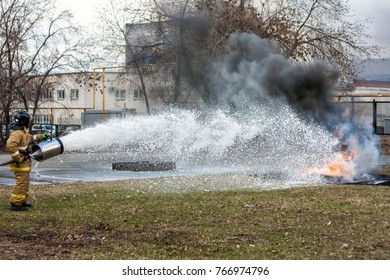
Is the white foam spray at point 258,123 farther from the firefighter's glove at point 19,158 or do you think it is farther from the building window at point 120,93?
the building window at point 120,93

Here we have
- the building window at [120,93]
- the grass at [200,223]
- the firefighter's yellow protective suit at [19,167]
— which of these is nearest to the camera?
the grass at [200,223]

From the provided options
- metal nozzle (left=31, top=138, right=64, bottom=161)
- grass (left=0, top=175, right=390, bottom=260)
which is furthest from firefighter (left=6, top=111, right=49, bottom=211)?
grass (left=0, top=175, right=390, bottom=260)

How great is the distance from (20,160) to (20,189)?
48 cm

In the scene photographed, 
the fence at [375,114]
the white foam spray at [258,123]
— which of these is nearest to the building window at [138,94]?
the fence at [375,114]

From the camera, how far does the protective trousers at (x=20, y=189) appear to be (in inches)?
425

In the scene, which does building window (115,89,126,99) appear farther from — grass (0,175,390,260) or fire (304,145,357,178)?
grass (0,175,390,260)

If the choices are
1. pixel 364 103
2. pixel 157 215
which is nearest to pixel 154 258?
pixel 157 215

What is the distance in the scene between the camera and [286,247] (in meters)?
7.53

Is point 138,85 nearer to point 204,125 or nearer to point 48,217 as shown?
point 204,125

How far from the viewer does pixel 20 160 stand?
35.0 ft

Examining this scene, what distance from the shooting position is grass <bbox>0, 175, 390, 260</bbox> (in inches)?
292

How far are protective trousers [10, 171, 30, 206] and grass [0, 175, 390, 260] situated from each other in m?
0.22

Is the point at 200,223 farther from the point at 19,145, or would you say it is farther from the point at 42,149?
the point at 19,145

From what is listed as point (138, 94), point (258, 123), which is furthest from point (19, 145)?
point (138, 94)
